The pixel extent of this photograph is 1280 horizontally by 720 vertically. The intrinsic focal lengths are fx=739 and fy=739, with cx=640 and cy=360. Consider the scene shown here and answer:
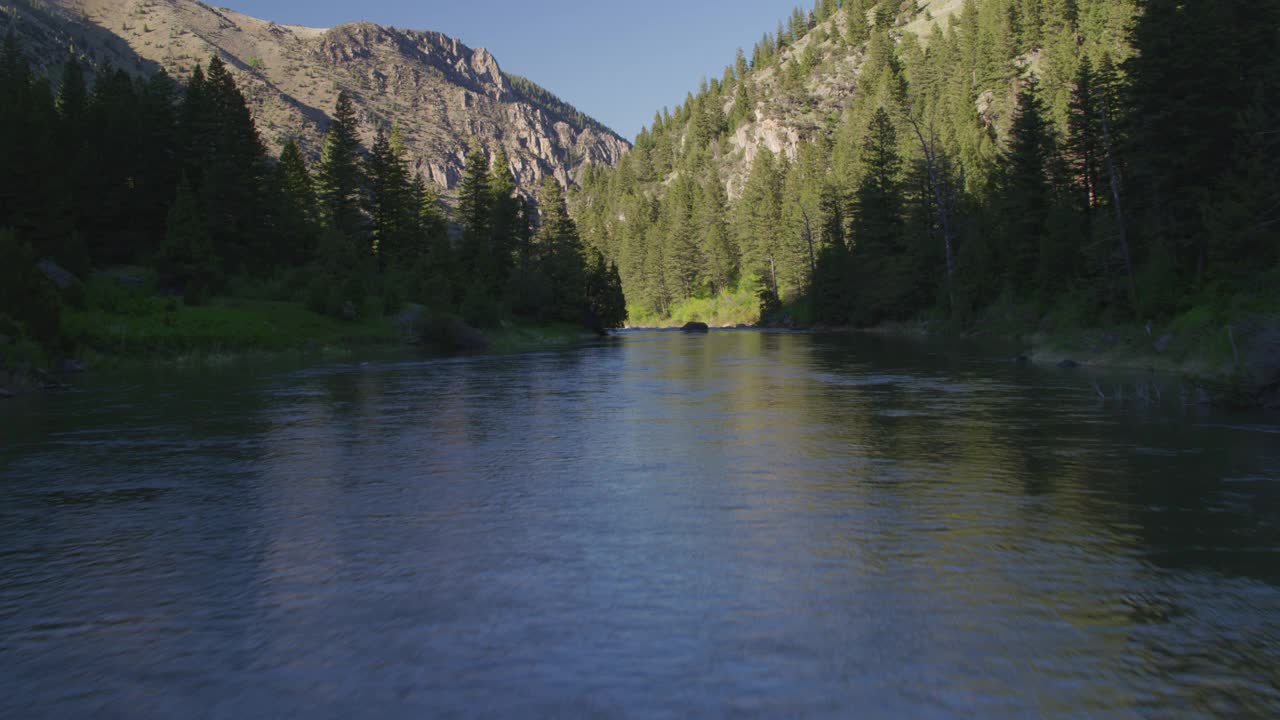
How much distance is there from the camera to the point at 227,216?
64.8m

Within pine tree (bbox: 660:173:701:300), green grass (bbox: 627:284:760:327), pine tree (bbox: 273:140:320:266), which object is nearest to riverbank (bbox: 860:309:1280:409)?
pine tree (bbox: 273:140:320:266)

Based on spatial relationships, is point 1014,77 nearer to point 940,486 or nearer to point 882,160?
point 882,160

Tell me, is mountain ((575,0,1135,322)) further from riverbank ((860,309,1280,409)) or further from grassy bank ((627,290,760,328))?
riverbank ((860,309,1280,409))

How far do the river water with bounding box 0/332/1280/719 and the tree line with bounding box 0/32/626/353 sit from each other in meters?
26.8

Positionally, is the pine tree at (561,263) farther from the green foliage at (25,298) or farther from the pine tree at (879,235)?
the green foliage at (25,298)

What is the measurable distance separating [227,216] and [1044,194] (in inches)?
2646

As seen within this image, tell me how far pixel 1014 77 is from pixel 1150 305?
120450 mm

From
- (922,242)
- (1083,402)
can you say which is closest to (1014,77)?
(922,242)

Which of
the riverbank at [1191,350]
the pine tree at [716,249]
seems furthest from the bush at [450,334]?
the pine tree at [716,249]

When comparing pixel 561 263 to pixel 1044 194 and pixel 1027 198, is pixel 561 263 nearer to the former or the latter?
pixel 1027 198

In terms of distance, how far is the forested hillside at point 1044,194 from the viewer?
3278cm

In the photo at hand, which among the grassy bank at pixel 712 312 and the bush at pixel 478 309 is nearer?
the bush at pixel 478 309

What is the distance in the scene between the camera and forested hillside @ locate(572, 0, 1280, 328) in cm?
3278

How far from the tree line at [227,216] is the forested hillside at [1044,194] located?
3801 centimetres
